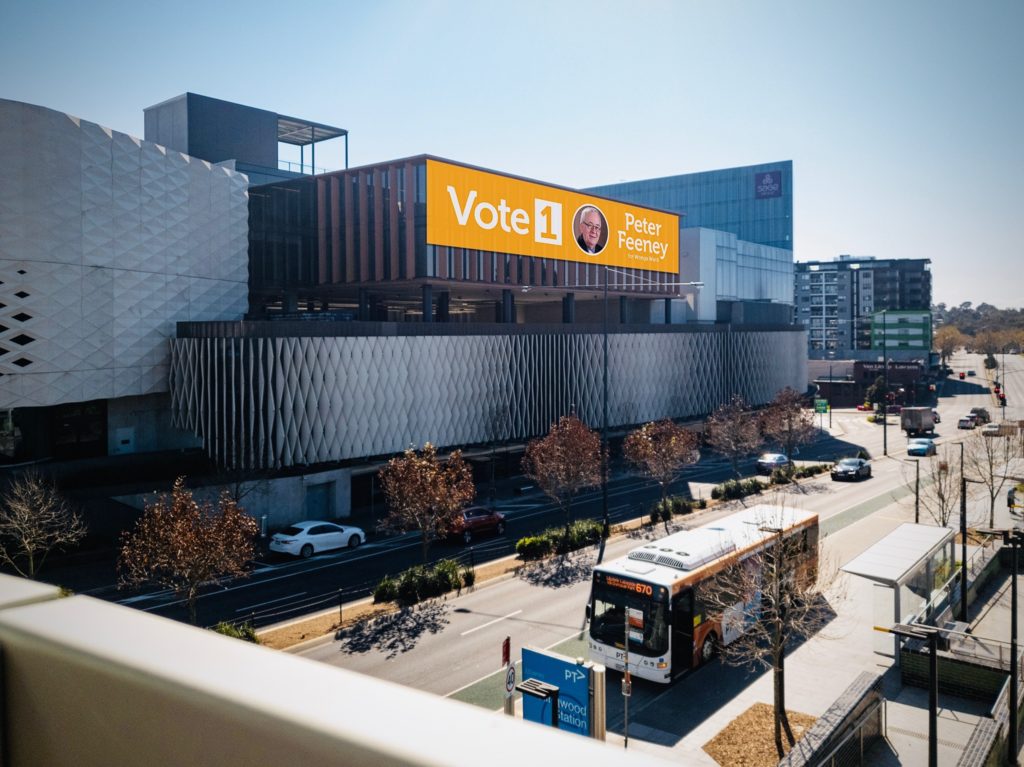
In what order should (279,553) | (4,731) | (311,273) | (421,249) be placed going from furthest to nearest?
1. (311,273)
2. (421,249)
3. (279,553)
4. (4,731)

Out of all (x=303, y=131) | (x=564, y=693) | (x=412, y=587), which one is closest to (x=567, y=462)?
(x=412, y=587)

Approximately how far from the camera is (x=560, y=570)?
93.4ft

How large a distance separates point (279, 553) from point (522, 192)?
3202 centimetres

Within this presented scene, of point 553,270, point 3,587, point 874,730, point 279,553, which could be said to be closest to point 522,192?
point 553,270

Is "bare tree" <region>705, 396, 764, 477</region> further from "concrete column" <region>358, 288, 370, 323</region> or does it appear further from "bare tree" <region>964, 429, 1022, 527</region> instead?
"concrete column" <region>358, 288, 370, 323</region>

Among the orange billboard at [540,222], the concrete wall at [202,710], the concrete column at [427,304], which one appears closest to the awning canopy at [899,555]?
the concrete wall at [202,710]

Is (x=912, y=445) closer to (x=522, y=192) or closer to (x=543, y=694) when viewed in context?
(x=522, y=192)

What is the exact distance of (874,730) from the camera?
15.7 metres

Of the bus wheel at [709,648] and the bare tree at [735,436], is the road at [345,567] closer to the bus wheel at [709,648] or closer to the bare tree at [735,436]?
the bare tree at [735,436]

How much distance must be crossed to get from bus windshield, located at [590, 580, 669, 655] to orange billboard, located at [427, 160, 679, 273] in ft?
110

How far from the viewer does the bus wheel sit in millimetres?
19719

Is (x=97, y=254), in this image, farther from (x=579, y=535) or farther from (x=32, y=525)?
(x=579, y=535)

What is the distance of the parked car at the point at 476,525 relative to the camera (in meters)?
33.4

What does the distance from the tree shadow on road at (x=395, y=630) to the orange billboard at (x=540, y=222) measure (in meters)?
29.7
